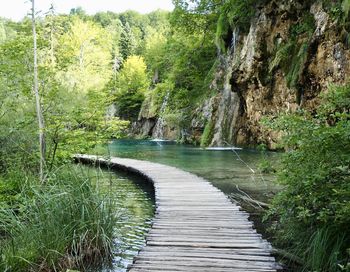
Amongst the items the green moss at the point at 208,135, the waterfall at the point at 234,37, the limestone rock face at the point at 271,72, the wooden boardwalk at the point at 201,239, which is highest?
the waterfall at the point at 234,37

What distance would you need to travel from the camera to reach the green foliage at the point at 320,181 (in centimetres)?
384

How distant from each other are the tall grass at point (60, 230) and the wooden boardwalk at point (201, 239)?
75cm

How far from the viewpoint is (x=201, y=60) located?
34188mm

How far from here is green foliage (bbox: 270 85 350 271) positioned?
151 inches

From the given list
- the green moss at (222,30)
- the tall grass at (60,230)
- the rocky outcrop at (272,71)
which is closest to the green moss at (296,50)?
the rocky outcrop at (272,71)

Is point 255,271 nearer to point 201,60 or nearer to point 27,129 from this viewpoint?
point 27,129

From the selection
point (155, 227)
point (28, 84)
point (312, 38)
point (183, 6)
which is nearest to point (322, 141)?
point (155, 227)

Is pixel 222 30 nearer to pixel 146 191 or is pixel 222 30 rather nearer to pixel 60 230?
pixel 146 191

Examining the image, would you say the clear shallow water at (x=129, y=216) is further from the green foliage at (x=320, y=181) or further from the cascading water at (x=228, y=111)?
the cascading water at (x=228, y=111)

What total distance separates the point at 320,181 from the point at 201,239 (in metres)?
1.96

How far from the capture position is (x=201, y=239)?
5.41 m

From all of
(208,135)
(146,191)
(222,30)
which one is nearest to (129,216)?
(146,191)

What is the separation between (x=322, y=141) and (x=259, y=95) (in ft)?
61.3

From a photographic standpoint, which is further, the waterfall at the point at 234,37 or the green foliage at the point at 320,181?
the waterfall at the point at 234,37
